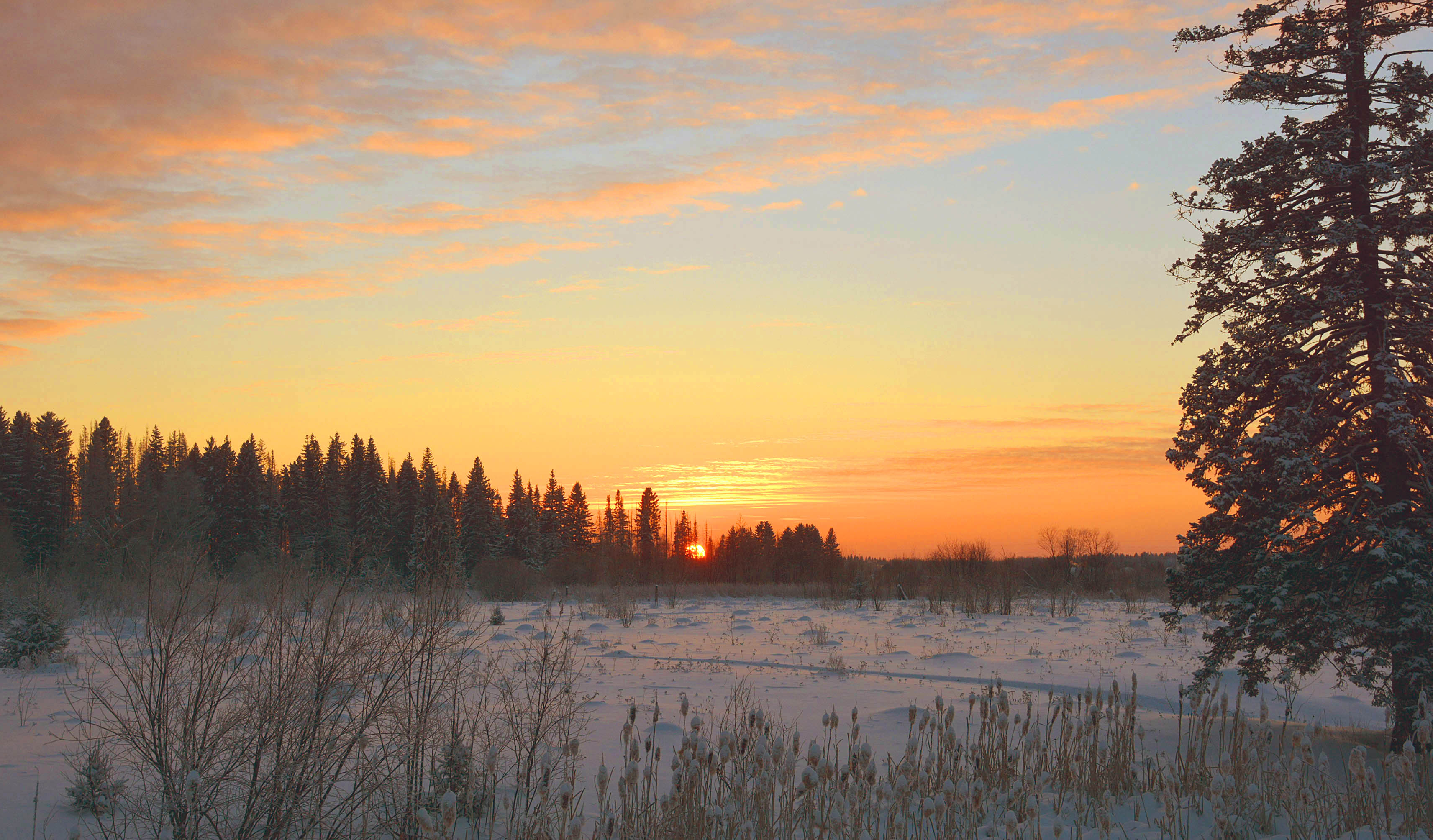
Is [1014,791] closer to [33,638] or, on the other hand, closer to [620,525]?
[33,638]

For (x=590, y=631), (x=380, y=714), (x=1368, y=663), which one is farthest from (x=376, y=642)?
(x=590, y=631)

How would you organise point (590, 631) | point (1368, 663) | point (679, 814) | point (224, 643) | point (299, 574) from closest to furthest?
point (679, 814) → point (224, 643) → point (299, 574) → point (1368, 663) → point (590, 631)

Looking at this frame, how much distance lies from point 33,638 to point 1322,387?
16543 millimetres

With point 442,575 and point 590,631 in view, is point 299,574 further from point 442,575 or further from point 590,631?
point 590,631

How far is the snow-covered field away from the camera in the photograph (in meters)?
7.73

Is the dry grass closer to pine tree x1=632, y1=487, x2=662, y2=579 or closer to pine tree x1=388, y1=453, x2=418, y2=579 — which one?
pine tree x1=388, y1=453, x2=418, y2=579

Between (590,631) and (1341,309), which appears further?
(590,631)

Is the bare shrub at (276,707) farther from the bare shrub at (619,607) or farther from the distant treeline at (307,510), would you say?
the distant treeline at (307,510)

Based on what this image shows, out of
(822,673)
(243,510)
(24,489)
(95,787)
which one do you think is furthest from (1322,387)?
(24,489)

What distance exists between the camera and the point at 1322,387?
8.02 metres

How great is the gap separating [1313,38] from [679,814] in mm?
9057

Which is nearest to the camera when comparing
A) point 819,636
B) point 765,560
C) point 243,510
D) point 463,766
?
point 463,766

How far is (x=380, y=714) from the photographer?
566 centimetres

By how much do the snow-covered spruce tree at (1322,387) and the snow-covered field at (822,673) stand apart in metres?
1.19
